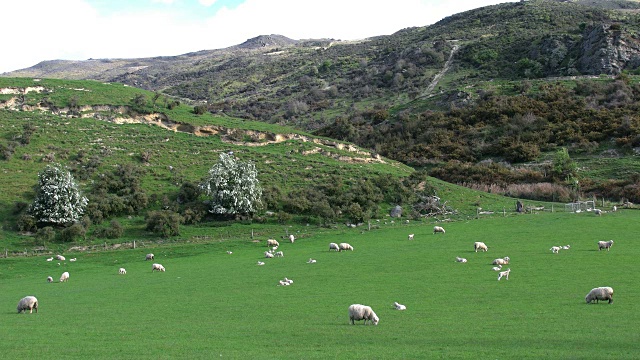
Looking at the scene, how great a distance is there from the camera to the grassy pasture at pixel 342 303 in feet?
49.4

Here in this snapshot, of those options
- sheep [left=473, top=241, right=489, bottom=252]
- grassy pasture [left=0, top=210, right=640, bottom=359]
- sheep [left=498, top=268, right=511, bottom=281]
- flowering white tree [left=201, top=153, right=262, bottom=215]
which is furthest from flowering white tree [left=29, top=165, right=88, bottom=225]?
sheep [left=498, top=268, right=511, bottom=281]

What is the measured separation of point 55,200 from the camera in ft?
156

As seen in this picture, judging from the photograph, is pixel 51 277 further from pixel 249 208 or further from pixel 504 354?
pixel 504 354


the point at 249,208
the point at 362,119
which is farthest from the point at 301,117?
the point at 249,208

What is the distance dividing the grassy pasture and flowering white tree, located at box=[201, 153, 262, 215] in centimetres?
1028

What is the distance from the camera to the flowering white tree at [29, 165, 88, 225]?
47.6m

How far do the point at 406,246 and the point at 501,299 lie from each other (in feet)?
67.2

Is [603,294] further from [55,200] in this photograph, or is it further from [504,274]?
[55,200]

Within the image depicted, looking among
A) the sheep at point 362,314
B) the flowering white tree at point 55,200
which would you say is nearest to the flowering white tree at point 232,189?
the flowering white tree at point 55,200

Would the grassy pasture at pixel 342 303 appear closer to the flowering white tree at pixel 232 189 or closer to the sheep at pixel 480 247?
the sheep at pixel 480 247

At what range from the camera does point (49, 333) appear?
18.3 meters

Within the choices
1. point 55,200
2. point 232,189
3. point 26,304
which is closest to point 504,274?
point 26,304

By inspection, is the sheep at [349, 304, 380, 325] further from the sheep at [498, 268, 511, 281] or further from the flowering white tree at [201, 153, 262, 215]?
the flowering white tree at [201, 153, 262, 215]

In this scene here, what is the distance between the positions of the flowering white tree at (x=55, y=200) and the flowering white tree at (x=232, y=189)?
40.1ft
